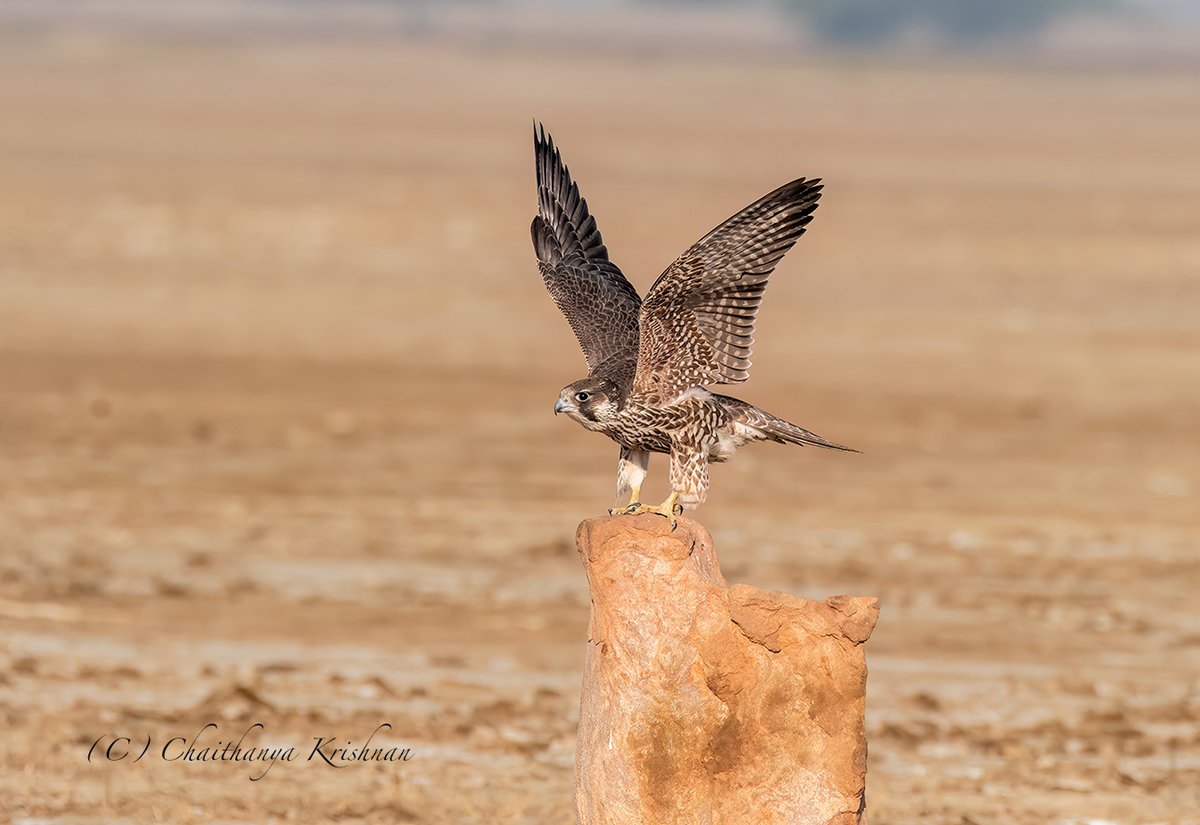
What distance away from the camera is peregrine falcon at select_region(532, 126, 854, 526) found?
266 inches

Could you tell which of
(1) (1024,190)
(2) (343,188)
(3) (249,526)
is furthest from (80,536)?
(1) (1024,190)

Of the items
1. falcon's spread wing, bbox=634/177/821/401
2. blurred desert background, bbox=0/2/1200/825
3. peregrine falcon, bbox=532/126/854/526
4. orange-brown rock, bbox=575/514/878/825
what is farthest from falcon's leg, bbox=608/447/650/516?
blurred desert background, bbox=0/2/1200/825

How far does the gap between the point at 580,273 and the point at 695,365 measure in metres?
1.00

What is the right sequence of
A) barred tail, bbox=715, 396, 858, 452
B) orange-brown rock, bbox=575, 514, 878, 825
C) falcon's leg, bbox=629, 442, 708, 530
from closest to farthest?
orange-brown rock, bbox=575, 514, 878, 825
falcon's leg, bbox=629, 442, 708, 530
barred tail, bbox=715, 396, 858, 452

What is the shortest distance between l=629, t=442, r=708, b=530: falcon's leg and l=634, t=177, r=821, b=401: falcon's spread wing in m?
0.19

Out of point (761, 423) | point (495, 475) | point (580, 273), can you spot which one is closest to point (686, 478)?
point (761, 423)

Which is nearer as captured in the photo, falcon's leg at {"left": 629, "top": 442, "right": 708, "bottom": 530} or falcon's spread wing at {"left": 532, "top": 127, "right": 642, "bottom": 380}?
falcon's leg at {"left": 629, "top": 442, "right": 708, "bottom": 530}

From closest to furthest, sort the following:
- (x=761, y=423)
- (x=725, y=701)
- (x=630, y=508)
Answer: (x=725, y=701), (x=630, y=508), (x=761, y=423)

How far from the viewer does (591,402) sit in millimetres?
6621

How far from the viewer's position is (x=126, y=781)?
7859 millimetres

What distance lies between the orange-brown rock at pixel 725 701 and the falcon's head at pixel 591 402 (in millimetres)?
584

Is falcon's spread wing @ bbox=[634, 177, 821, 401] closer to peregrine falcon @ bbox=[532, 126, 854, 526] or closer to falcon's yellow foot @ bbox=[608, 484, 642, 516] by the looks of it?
peregrine falcon @ bbox=[532, 126, 854, 526]

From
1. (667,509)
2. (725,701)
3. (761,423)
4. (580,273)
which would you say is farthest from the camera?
(580,273)

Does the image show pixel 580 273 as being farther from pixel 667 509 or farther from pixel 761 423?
pixel 667 509
